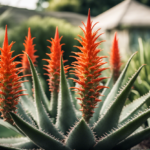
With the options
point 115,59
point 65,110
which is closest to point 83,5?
point 115,59

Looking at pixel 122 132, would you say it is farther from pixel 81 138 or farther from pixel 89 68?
pixel 89 68

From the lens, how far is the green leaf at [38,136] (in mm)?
802

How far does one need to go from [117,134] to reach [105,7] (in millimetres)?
13116

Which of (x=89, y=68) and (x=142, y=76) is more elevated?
(x=89, y=68)

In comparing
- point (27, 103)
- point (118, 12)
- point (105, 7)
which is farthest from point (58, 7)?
point (27, 103)

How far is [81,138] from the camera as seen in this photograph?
900 mm

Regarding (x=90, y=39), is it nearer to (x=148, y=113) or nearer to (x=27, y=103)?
(x=148, y=113)

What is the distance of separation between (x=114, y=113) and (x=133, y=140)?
0.22 m

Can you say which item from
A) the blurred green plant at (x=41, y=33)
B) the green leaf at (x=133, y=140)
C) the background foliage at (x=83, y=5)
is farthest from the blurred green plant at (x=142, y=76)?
the background foliage at (x=83, y=5)

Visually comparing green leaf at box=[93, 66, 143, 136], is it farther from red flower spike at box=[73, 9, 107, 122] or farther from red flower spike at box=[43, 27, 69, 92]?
red flower spike at box=[43, 27, 69, 92]

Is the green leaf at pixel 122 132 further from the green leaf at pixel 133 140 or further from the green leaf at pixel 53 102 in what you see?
the green leaf at pixel 53 102

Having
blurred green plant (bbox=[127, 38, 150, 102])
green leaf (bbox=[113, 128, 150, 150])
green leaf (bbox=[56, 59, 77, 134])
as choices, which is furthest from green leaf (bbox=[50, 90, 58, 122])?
blurred green plant (bbox=[127, 38, 150, 102])

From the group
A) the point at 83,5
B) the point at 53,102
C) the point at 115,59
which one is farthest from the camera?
the point at 83,5

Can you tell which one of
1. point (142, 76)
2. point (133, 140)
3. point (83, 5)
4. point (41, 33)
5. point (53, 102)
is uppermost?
point (83, 5)
